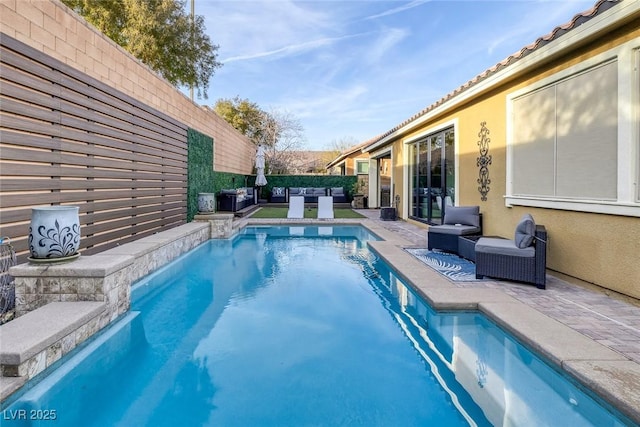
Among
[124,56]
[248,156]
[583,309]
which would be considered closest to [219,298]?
[583,309]

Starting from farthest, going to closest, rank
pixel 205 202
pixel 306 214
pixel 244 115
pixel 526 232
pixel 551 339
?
pixel 244 115 < pixel 306 214 < pixel 205 202 < pixel 526 232 < pixel 551 339

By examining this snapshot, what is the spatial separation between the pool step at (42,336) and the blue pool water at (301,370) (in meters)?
0.13

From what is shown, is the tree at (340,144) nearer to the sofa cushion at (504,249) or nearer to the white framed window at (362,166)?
the white framed window at (362,166)

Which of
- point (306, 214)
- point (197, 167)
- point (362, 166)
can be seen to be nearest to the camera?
point (197, 167)

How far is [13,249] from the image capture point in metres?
3.54

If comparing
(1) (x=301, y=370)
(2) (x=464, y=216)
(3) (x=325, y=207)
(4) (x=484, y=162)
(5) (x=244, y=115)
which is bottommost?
(1) (x=301, y=370)

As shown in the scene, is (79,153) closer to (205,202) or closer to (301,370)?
(301,370)

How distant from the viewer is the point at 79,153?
4957 millimetres

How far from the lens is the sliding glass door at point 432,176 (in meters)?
8.89

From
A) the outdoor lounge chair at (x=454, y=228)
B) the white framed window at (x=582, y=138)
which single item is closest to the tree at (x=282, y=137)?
the outdoor lounge chair at (x=454, y=228)

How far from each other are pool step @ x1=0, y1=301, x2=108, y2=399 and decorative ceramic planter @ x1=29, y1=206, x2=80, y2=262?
505 mm

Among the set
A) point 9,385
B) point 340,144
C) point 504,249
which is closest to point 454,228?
point 504,249

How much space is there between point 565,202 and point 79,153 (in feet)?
21.9

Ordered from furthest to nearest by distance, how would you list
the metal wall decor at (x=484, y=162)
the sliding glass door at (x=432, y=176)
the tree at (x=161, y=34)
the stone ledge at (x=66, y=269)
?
the tree at (x=161, y=34)
the sliding glass door at (x=432, y=176)
the metal wall decor at (x=484, y=162)
the stone ledge at (x=66, y=269)
